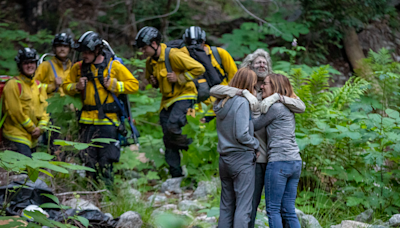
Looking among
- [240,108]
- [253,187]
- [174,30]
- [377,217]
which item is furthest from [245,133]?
[174,30]

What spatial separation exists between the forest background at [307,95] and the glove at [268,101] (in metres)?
0.99

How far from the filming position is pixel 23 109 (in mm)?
5254

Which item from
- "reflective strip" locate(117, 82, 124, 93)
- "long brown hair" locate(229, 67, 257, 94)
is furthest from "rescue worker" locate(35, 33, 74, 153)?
"long brown hair" locate(229, 67, 257, 94)

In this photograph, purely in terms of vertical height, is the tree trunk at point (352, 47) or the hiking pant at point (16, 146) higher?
the tree trunk at point (352, 47)

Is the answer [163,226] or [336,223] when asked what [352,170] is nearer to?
[336,223]

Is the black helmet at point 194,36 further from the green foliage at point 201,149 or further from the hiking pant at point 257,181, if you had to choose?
the hiking pant at point 257,181

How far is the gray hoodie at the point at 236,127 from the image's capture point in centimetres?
346

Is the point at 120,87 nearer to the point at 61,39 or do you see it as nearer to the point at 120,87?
the point at 120,87

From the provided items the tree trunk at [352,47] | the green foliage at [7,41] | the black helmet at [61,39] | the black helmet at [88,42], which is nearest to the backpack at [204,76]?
the black helmet at [88,42]

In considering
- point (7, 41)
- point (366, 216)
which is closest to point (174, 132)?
point (366, 216)

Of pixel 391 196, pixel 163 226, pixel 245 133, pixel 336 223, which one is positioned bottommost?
pixel 336 223

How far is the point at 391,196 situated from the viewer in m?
4.29

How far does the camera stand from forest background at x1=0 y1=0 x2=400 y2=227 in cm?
439

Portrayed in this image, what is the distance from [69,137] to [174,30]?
6609mm
